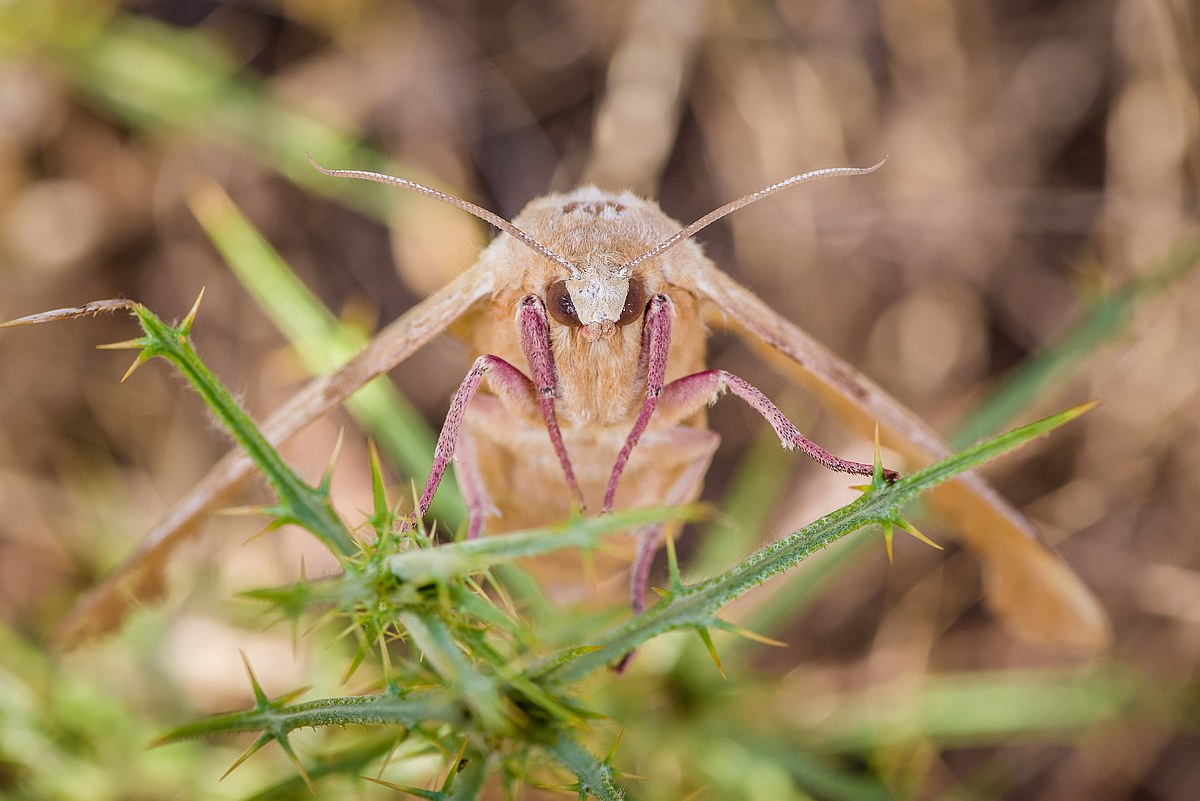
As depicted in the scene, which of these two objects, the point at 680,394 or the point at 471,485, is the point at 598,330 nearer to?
the point at 680,394

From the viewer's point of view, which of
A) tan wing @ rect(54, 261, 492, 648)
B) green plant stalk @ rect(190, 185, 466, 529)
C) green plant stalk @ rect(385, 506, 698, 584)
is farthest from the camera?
green plant stalk @ rect(190, 185, 466, 529)

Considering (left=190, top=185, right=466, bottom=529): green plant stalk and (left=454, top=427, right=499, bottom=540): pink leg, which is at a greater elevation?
(left=190, top=185, right=466, bottom=529): green plant stalk

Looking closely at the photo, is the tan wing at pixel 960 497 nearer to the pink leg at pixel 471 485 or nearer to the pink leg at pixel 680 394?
the pink leg at pixel 680 394

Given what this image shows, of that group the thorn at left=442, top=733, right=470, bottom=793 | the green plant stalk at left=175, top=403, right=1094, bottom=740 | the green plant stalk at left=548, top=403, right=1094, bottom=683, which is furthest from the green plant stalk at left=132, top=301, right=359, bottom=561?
the green plant stalk at left=548, top=403, right=1094, bottom=683

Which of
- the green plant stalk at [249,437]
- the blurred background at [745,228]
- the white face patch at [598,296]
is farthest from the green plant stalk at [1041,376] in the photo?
the green plant stalk at [249,437]

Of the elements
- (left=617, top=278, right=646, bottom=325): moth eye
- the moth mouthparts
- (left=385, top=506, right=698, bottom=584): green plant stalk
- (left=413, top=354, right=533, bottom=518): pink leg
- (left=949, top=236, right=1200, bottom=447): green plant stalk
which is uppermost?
(left=949, top=236, right=1200, bottom=447): green plant stalk

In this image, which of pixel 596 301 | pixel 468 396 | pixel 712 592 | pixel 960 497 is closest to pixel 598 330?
pixel 596 301

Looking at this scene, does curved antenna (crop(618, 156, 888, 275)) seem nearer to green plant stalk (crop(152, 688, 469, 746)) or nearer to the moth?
the moth
